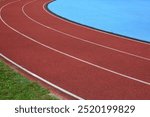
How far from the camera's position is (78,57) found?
9695 millimetres

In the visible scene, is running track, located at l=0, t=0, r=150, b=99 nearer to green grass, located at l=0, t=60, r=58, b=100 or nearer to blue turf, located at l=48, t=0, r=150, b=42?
green grass, located at l=0, t=60, r=58, b=100

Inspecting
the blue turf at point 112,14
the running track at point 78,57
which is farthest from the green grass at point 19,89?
the blue turf at point 112,14

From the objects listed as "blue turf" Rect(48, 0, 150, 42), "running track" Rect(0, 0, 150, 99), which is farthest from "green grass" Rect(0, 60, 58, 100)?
"blue turf" Rect(48, 0, 150, 42)

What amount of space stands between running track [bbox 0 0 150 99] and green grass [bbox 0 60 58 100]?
396mm

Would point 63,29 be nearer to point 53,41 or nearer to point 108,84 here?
point 53,41

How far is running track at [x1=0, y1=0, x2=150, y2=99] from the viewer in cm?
765

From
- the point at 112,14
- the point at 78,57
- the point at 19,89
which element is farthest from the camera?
the point at 112,14

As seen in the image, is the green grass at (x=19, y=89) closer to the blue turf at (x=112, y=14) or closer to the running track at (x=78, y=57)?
the running track at (x=78, y=57)

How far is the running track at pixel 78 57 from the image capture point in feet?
25.1

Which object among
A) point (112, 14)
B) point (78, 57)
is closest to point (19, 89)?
point (78, 57)

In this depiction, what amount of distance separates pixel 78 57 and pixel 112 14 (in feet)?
23.5

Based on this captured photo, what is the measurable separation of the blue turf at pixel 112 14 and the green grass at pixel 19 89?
5240 millimetres

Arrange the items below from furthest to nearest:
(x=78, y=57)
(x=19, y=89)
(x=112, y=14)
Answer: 1. (x=112, y=14)
2. (x=78, y=57)
3. (x=19, y=89)

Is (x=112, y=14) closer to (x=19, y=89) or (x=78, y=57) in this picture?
(x=78, y=57)
